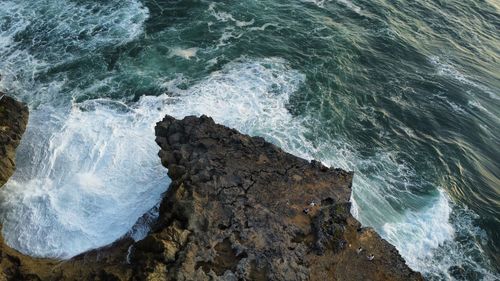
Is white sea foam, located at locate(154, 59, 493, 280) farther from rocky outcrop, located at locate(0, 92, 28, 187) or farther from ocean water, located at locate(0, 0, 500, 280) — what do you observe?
rocky outcrop, located at locate(0, 92, 28, 187)

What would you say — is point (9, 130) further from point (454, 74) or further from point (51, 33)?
point (454, 74)

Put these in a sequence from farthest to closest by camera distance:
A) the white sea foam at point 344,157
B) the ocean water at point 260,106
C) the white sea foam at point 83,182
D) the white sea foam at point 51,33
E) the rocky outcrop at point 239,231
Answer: the white sea foam at point 51,33
the white sea foam at point 344,157
the ocean water at point 260,106
the white sea foam at point 83,182
the rocky outcrop at point 239,231

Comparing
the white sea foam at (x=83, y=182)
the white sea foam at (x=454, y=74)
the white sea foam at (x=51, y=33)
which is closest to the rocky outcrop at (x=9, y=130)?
the white sea foam at (x=83, y=182)

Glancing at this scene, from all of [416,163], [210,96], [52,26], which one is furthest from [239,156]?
[52,26]

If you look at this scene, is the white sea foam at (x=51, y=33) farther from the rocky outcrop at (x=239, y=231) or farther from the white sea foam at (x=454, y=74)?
the white sea foam at (x=454, y=74)

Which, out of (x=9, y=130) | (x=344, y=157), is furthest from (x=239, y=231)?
(x=9, y=130)

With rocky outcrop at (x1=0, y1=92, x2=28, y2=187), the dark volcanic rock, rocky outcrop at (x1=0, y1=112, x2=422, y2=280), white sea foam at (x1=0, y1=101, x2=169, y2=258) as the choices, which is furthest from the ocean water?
the dark volcanic rock
